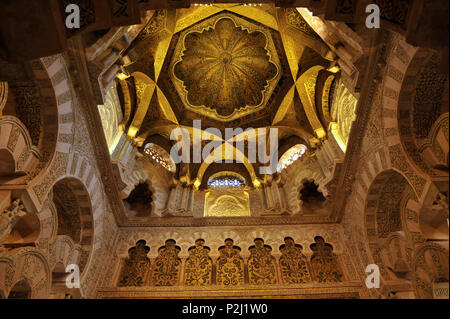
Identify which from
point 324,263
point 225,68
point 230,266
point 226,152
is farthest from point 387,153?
point 225,68

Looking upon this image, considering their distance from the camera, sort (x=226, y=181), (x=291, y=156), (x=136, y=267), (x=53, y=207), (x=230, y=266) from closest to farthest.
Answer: (x=53, y=207), (x=230, y=266), (x=136, y=267), (x=291, y=156), (x=226, y=181)

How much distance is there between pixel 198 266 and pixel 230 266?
778 mm

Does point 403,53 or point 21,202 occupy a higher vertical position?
point 403,53

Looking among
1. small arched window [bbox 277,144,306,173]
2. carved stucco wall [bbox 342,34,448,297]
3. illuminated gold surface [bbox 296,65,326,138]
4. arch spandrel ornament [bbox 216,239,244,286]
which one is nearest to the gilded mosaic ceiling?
illuminated gold surface [bbox 296,65,326,138]

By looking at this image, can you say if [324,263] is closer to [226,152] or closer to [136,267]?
[136,267]

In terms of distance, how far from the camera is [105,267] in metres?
7.10

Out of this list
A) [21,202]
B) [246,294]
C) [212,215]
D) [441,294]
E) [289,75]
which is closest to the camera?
[441,294]

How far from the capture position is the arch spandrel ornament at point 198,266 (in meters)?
6.98

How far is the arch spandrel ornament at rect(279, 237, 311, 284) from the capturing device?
699 centimetres

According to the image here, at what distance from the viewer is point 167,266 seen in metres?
7.32
